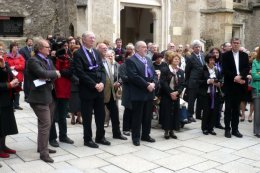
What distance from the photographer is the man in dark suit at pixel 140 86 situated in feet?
19.9

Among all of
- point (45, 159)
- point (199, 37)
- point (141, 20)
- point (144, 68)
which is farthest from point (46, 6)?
point (45, 159)

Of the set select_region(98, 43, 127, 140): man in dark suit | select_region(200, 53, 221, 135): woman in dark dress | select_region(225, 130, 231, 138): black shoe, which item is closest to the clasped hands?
select_region(200, 53, 221, 135): woman in dark dress

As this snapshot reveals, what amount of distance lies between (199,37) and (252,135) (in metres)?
8.76

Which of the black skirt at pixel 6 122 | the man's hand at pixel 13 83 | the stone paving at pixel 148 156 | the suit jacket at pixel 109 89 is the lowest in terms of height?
the stone paving at pixel 148 156

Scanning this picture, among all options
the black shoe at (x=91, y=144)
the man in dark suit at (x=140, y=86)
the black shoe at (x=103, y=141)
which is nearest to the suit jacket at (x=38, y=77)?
the black shoe at (x=91, y=144)

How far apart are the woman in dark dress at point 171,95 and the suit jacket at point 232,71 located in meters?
0.98

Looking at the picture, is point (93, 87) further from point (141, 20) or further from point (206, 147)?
point (141, 20)

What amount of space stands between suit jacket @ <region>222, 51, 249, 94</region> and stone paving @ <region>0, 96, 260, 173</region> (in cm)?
99

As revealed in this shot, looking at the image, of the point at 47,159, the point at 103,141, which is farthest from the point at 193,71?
the point at 47,159

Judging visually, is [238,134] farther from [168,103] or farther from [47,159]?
[47,159]

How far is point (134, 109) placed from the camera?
6.22 meters

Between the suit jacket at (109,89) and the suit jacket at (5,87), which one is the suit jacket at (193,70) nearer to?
the suit jacket at (109,89)

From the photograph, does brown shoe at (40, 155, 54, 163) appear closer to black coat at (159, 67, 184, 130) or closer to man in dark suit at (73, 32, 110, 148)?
man in dark suit at (73, 32, 110, 148)

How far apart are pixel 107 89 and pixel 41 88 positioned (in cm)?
167
